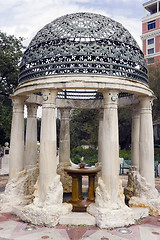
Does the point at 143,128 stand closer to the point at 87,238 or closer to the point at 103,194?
the point at 103,194

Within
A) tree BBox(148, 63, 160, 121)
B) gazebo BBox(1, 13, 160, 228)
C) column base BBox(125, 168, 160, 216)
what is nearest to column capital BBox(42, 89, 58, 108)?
gazebo BBox(1, 13, 160, 228)

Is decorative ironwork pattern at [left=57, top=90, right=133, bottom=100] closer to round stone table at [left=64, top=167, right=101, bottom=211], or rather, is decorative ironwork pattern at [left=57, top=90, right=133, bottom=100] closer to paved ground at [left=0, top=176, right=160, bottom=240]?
round stone table at [left=64, top=167, right=101, bottom=211]

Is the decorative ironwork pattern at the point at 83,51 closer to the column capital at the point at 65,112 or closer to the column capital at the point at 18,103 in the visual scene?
the column capital at the point at 18,103

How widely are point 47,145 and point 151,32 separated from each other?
206 ft

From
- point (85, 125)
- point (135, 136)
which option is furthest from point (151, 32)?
point (135, 136)

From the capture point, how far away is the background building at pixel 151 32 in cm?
6359

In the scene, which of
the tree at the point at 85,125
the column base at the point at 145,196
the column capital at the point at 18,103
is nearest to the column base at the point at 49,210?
the column base at the point at 145,196

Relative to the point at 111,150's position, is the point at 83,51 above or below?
above

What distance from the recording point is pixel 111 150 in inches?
429

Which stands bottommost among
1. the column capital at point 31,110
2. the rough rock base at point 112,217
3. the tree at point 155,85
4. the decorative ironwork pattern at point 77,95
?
the rough rock base at point 112,217

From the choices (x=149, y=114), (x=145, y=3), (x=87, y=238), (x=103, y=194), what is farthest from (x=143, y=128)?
(x=145, y=3)

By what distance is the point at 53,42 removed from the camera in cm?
1164

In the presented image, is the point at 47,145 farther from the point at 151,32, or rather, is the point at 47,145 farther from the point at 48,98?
the point at 151,32

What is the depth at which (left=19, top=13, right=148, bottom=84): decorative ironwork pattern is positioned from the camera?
11.1 meters
